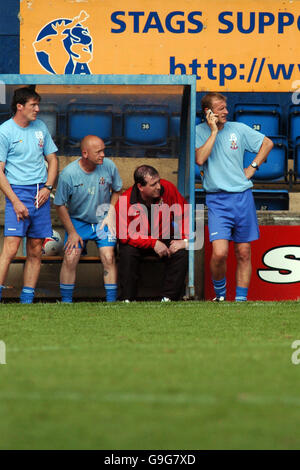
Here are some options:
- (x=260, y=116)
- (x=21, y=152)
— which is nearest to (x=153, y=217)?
(x=21, y=152)

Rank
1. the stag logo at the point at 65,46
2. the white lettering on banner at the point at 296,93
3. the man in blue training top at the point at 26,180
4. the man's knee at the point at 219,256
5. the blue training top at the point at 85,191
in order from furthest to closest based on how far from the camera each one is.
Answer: the white lettering on banner at the point at 296,93, the stag logo at the point at 65,46, the blue training top at the point at 85,191, the man's knee at the point at 219,256, the man in blue training top at the point at 26,180

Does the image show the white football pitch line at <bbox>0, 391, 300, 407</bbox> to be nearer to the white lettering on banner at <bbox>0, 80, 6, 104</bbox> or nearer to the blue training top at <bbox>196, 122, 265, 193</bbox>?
the blue training top at <bbox>196, 122, 265, 193</bbox>

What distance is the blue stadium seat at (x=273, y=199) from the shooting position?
9.52 meters

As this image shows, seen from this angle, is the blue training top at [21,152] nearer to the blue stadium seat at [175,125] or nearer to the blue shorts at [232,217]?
the blue shorts at [232,217]

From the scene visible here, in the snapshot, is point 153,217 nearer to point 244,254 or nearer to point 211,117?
point 244,254

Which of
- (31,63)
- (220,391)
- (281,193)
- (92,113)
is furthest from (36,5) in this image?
(220,391)

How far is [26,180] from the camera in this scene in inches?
291

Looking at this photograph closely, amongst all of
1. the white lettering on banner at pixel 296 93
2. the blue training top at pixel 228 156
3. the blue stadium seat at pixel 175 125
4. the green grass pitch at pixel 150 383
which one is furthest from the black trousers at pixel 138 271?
the white lettering on banner at pixel 296 93

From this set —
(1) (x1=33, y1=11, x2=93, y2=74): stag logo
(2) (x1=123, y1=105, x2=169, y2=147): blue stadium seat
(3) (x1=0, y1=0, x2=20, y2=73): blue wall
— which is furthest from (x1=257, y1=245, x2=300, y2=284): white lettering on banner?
(3) (x1=0, y1=0, x2=20, y2=73): blue wall

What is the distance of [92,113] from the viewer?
29.6 feet

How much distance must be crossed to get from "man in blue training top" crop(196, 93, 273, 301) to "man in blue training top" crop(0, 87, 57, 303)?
1.28 metres

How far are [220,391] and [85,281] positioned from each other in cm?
499

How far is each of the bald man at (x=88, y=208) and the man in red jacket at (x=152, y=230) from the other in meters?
0.14
